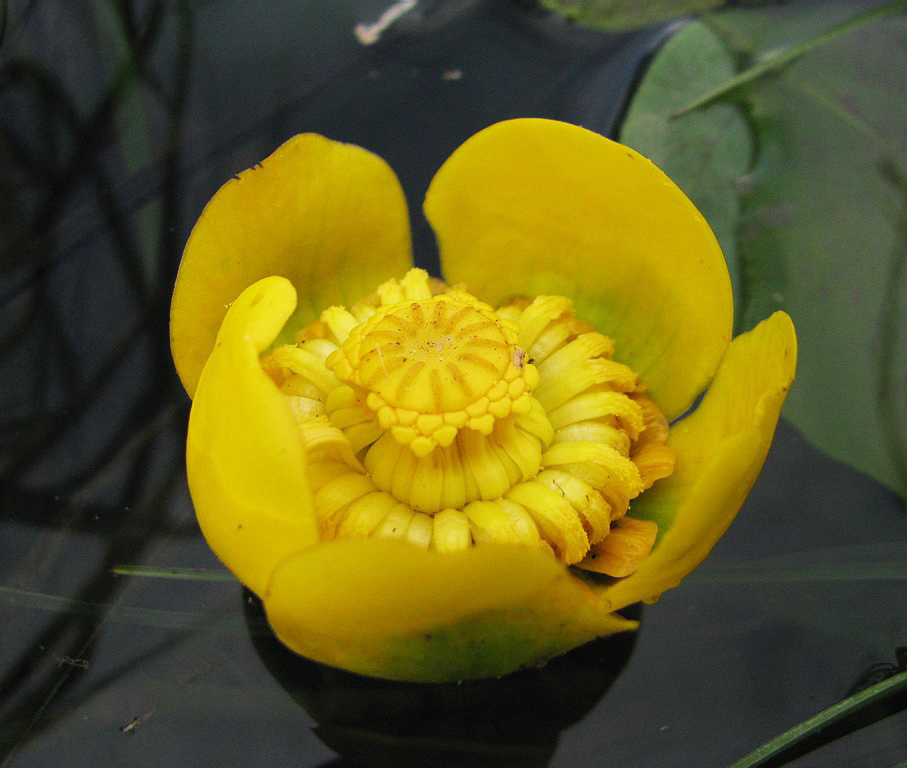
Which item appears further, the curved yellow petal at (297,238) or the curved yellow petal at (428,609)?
the curved yellow petal at (297,238)

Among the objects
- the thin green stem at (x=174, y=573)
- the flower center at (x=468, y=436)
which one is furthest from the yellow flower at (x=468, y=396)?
the thin green stem at (x=174, y=573)

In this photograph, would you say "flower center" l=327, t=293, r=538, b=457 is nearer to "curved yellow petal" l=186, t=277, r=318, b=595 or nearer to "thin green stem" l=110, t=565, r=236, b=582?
"curved yellow petal" l=186, t=277, r=318, b=595

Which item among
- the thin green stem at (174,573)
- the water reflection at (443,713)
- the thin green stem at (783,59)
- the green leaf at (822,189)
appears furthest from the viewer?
the thin green stem at (783,59)

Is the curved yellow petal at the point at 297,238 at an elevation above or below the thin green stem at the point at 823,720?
above

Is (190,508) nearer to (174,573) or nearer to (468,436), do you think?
(174,573)

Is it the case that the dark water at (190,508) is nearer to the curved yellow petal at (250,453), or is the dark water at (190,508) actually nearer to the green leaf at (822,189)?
the green leaf at (822,189)

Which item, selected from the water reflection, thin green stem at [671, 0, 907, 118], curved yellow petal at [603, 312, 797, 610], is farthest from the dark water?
curved yellow petal at [603, 312, 797, 610]
